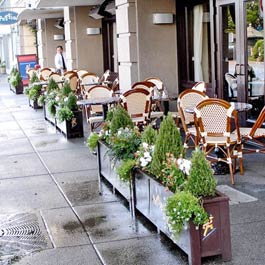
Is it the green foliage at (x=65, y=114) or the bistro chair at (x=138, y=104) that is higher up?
the bistro chair at (x=138, y=104)

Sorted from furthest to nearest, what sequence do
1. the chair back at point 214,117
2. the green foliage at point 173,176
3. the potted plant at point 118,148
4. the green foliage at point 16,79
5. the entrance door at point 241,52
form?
the green foliage at point 16,79 → the entrance door at point 241,52 → the chair back at point 214,117 → the potted plant at point 118,148 → the green foliage at point 173,176

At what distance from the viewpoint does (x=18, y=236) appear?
6.03 m

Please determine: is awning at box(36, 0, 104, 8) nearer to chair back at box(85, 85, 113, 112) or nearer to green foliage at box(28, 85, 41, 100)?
green foliage at box(28, 85, 41, 100)

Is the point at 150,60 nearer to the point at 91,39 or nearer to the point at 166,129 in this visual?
the point at 91,39

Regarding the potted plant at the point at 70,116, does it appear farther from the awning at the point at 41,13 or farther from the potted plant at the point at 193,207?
the awning at the point at 41,13

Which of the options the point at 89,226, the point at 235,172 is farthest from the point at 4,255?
the point at 235,172

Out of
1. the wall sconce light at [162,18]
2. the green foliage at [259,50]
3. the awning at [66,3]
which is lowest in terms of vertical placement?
the green foliage at [259,50]

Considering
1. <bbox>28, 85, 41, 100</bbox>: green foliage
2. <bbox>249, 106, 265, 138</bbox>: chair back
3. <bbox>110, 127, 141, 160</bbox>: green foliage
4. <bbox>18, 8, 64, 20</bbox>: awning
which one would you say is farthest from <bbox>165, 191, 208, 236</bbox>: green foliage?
<bbox>18, 8, 64, 20</bbox>: awning

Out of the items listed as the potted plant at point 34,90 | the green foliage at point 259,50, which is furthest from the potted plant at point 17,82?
the green foliage at point 259,50

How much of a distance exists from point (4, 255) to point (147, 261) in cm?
138

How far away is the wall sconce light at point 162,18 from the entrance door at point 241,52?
2.63 metres

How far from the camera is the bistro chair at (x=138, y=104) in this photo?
10.6 meters

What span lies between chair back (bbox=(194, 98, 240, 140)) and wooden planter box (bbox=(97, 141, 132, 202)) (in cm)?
136

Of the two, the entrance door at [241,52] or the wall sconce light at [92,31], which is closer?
the entrance door at [241,52]
